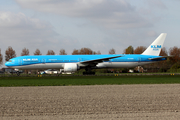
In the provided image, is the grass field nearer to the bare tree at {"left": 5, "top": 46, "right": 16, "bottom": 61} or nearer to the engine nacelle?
the engine nacelle

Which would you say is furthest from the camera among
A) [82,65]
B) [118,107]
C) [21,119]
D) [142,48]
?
[142,48]

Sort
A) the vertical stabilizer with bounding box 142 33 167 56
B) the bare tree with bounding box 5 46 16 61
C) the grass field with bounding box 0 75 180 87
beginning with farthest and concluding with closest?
the bare tree with bounding box 5 46 16 61 < the vertical stabilizer with bounding box 142 33 167 56 < the grass field with bounding box 0 75 180 87

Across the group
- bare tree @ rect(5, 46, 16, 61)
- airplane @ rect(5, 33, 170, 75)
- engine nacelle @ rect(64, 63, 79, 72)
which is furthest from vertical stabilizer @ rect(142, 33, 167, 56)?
bare tree @ rect(5, 46, 16, 61)

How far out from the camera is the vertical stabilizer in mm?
38656

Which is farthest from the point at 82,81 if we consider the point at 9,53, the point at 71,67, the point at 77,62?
the point at 9,53

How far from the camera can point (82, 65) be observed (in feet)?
116

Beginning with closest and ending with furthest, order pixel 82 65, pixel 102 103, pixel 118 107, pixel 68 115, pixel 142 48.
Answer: pixel 68 115
pixel 118 107
pixel 102 103
pixel 82 65
pixel 142 48

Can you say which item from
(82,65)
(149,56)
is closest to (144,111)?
(82,65)

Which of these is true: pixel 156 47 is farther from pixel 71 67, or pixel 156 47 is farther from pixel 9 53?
pixel 9 53

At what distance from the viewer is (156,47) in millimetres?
39000

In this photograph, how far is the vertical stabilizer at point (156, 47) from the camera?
127 ft

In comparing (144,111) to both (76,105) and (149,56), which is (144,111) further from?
(149,56)

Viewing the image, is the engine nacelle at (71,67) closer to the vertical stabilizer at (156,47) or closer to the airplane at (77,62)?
the airplane at (77,62)

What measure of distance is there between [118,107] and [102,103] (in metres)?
1.07
